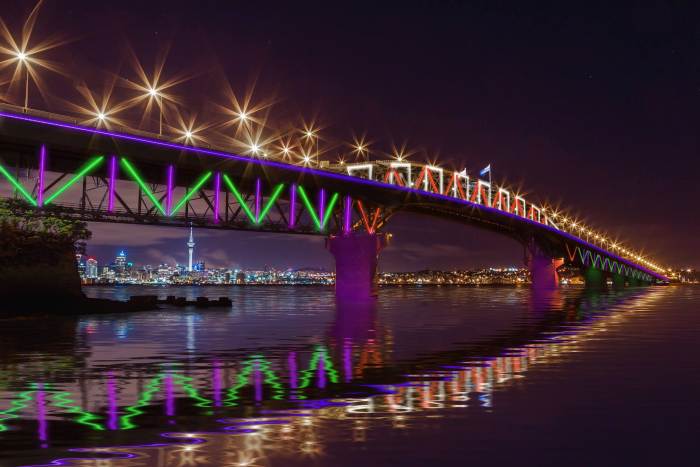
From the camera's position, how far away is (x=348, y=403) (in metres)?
13.8

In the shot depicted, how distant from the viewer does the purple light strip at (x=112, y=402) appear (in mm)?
11789

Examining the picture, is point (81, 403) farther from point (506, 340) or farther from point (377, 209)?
point (377, 209)

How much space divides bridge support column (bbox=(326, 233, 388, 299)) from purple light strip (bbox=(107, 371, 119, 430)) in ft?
242

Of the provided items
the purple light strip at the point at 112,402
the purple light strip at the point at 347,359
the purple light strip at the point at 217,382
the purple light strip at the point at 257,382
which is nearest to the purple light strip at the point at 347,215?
the purple light strip at the point at 347,359

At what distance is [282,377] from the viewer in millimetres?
17859

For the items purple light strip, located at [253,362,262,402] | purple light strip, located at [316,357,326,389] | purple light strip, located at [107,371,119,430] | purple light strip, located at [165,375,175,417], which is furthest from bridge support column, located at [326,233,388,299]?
purple light strip, located at [165,375,175,417]

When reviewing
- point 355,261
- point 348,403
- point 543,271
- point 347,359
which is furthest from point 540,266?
point 348,403

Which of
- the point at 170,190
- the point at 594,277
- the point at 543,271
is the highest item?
the point at 170,190

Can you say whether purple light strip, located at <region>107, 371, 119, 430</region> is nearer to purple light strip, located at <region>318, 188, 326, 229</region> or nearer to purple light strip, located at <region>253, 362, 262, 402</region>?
purple light strip, located at <region>253, 362, 262, 402</region>

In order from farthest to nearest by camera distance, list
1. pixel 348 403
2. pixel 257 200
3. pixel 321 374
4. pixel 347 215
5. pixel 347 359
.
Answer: pixel 347 215, pixel 257 200, pixel 347 359, pixel 321 374, pixel 348 403

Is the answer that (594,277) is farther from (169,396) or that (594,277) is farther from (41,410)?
(41,410)

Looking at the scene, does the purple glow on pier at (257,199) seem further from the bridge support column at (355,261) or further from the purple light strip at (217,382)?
the purple light strip at (217,382)

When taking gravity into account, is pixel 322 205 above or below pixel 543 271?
above

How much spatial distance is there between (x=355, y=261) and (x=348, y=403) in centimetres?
7954
